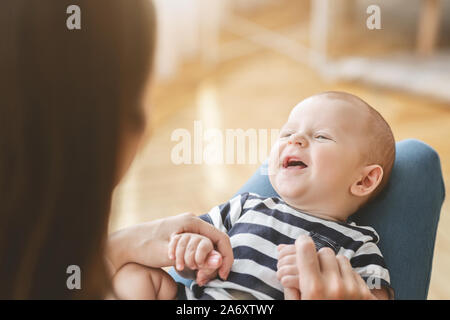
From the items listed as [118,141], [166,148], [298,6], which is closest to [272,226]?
[118,141]

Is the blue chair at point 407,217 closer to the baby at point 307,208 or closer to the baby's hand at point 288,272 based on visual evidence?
the baby at point 307,208

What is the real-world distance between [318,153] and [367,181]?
106 mm

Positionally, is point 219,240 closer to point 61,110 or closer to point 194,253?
point 194,253

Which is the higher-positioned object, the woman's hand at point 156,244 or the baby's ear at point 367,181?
the baby's ear at point 367,181

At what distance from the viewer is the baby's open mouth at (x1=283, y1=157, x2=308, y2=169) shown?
2.16ft

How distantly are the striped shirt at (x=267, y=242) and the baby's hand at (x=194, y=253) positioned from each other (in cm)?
4

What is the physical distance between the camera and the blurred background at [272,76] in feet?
4.96

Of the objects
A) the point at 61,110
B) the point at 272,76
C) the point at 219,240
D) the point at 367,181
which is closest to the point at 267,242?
the point at 219,240

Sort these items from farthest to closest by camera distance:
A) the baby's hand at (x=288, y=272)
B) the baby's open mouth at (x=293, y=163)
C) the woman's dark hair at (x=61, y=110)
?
1. the baby's open mouth at (x=293, y=163)
2. the baby's hand at (x=288, y=272)
3. the woman's dark hair at (x=61, y=110)

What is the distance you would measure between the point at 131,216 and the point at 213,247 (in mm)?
825

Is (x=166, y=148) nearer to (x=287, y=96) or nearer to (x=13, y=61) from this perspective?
(x=287, y=96)

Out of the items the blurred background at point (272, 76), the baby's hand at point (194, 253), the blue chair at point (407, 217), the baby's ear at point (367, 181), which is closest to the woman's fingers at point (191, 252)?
the baby's hand at point (194, 253)

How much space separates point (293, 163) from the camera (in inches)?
26.3

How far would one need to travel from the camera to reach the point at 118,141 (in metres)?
0.46
